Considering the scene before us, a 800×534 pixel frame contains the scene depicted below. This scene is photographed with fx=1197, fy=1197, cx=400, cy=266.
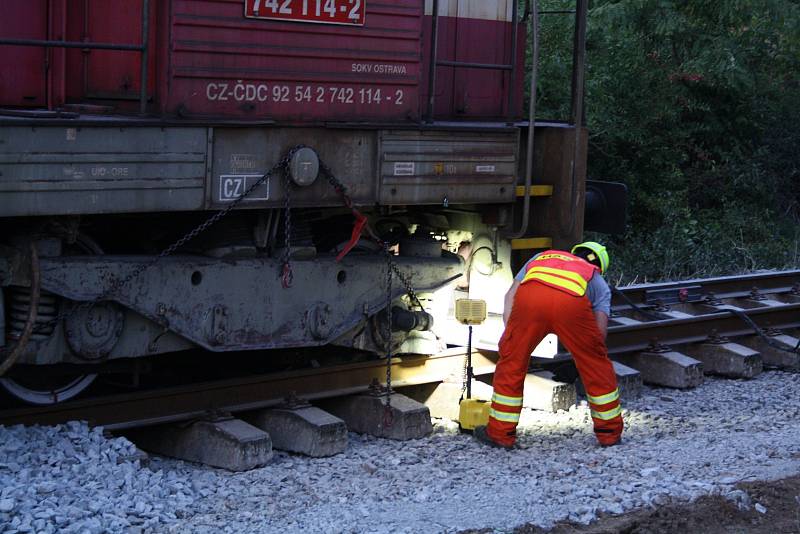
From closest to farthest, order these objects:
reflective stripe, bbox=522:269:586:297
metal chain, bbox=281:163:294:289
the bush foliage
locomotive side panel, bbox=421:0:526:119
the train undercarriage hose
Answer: the train undercarriage hose, metal chain, bbox=281:163:294:289, reflective stripe, bbox=522:269:586:297, locomotive side panel, bbox=421:0:526:119, the bush foliage

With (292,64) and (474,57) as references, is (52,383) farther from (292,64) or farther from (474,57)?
(474,57)

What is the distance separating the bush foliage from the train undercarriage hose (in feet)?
33.9

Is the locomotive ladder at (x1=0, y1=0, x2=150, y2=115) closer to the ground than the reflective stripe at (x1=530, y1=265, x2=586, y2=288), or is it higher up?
higher up

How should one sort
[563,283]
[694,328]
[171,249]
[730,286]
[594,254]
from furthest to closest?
[730,286] → [694,328] → [594,254] → [563,283] → [171,249]

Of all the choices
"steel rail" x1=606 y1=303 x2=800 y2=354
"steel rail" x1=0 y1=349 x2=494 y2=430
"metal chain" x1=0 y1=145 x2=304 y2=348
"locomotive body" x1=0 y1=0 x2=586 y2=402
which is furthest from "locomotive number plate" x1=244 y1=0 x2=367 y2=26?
"steel rail" x1=606 y1=303 x2=800 y2=354

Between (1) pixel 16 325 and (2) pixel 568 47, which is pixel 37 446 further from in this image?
Result: (2) pixel 568 47

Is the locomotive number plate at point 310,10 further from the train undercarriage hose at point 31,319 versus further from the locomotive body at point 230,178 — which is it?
the train undercarriage hose at point 31,319

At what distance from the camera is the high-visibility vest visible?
7.27 metres

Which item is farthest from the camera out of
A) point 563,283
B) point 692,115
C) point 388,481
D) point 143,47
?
point 692,115

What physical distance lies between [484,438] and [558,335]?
0.78 meters

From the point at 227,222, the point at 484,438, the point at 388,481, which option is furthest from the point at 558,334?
the point at 227,222

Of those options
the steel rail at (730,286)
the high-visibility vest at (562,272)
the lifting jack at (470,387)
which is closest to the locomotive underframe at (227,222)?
the lifting jack at (470,387)

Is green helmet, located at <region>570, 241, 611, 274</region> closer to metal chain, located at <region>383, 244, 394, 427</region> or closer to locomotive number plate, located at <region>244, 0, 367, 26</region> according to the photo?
metal chain, located at <region>383, 244, 394, 427</region>

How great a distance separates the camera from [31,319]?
6.05 m
